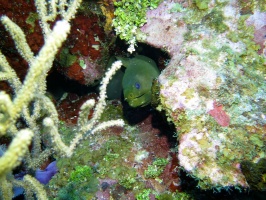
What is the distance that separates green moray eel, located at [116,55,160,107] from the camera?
3508 mm

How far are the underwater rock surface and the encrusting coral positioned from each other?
100cm

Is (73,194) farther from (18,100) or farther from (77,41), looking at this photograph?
(77,41)

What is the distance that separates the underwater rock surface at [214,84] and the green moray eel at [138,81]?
399mm

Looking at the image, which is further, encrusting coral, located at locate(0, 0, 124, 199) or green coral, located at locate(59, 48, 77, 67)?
green coral, located at locate(59, 48, 77, 67)

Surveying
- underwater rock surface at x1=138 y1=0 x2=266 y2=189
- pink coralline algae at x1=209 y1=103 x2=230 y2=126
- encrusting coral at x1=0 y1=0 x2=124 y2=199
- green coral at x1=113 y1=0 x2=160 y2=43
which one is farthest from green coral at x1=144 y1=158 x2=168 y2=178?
green coral at x1=113 y1=0 x2=160 y2=43

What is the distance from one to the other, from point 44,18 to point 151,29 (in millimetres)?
1689

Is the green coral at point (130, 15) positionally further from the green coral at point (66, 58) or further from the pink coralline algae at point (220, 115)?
the pink coralline algae at point (220, 115)

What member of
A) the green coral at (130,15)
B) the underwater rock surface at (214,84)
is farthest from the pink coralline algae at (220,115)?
the green coral at (130,15)

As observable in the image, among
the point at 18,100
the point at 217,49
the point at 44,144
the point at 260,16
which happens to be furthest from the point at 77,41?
the point at 260,16

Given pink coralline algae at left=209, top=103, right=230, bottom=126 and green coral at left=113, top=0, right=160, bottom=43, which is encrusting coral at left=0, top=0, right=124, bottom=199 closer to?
green coral at left=113, top=0, right=160, bottom=43

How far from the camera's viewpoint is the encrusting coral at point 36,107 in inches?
50.6

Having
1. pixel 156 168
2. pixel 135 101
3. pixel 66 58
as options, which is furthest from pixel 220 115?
pixel 66 58

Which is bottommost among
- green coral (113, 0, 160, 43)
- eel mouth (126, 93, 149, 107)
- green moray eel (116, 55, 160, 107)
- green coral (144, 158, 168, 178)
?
green coral (144, 158, 168, 178)

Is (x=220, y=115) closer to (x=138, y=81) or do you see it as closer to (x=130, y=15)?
(x=138, y=81)
